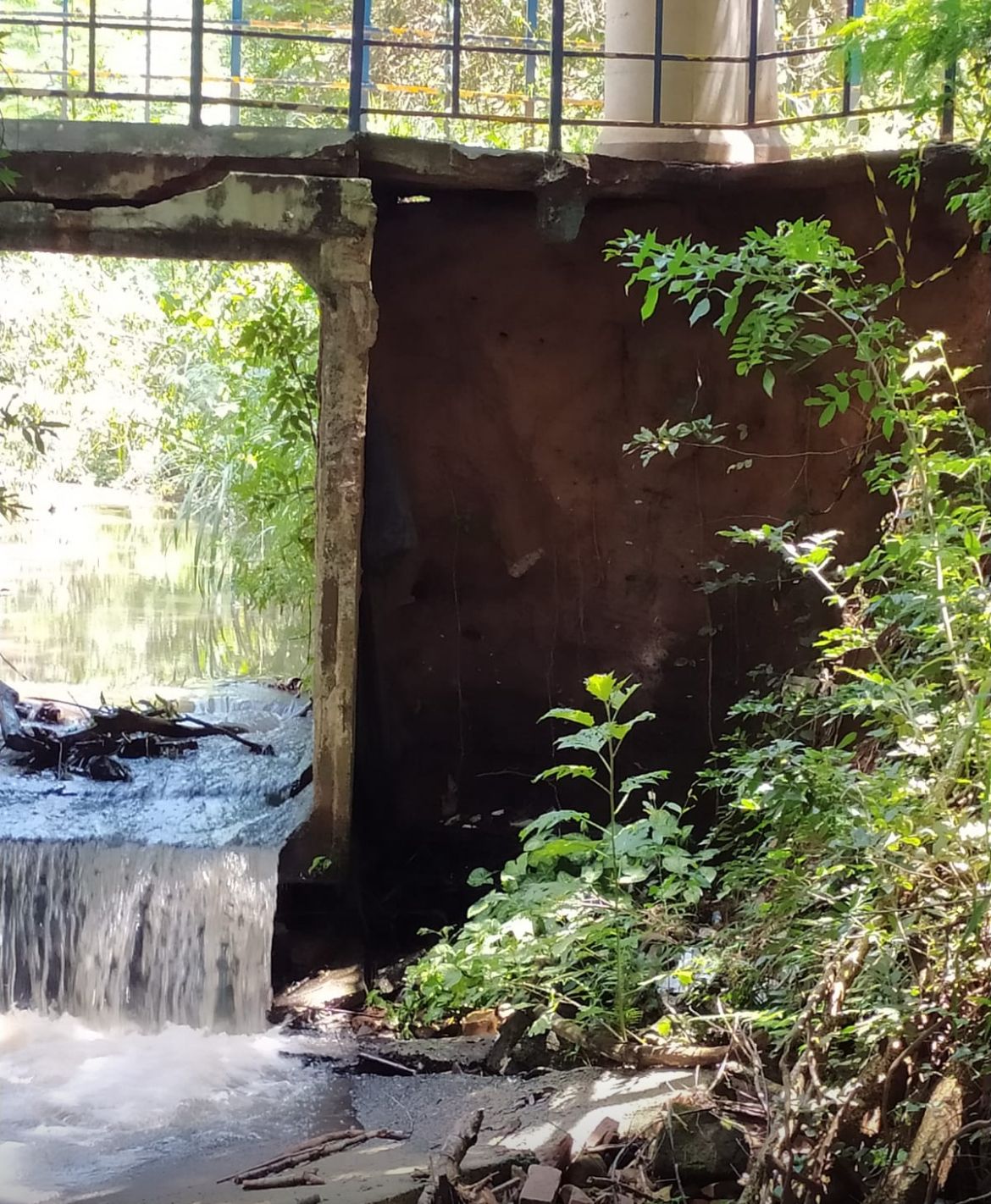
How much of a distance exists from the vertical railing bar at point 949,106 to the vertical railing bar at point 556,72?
5.52 ft

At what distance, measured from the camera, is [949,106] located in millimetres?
4848

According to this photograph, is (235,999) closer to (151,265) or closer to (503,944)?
(503,944)

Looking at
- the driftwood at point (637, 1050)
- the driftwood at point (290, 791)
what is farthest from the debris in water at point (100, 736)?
the driftwood at point (637, 1050)

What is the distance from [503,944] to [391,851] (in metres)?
1.45

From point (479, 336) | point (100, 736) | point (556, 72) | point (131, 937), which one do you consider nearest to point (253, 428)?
point (100, 736)

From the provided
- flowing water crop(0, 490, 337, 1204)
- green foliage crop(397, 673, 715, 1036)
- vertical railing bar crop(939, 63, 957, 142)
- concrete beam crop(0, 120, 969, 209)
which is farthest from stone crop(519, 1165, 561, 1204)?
concrete beam crop(0, 120, 969, 209)

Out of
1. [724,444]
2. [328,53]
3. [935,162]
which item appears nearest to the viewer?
[935,162]

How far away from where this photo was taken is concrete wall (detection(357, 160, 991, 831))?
5598 millimetres

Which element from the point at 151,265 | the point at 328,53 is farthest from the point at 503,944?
the point at 151,265

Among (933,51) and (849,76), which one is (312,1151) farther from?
(849,76)

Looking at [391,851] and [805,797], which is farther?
[391,851]

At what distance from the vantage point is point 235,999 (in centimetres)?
529

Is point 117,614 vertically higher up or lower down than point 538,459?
lower down

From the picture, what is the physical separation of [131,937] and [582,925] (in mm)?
2337
